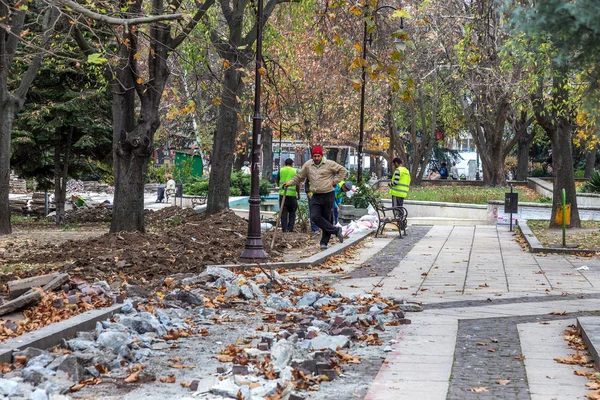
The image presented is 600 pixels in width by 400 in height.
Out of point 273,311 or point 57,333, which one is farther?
point 273,311

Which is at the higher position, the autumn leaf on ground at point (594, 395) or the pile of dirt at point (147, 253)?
the pile of dirt at point (147, 253)

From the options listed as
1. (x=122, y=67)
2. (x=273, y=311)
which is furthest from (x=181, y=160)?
(x=273, y=311)

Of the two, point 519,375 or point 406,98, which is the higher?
point 406,98

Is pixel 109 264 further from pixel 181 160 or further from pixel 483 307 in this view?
pixel 181 160

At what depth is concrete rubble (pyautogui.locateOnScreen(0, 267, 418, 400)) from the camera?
670 cm

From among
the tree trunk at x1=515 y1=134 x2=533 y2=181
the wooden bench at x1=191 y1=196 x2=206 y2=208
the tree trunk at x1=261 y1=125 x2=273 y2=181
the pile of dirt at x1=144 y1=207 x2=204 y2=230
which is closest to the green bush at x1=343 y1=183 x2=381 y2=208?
the pile of dirt at x1=144 y1=207 x2=204 y2=230

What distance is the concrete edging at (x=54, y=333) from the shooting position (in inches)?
291

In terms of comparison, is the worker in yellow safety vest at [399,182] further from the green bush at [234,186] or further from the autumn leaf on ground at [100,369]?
the autumn leaf on ground at [100,369]

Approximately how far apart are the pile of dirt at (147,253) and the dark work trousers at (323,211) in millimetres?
800

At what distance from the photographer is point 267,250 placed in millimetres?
16750

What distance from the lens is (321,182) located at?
17.3 m

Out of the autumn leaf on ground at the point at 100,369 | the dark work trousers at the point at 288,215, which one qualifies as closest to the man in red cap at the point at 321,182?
the dark work trousers at the point at 288,215

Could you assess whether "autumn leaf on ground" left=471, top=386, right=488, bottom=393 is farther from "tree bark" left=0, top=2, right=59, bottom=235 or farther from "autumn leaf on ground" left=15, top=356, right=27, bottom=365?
"tree bark" left=0, top=2, right=59, bottom=235

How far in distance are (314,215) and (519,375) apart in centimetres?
1043
